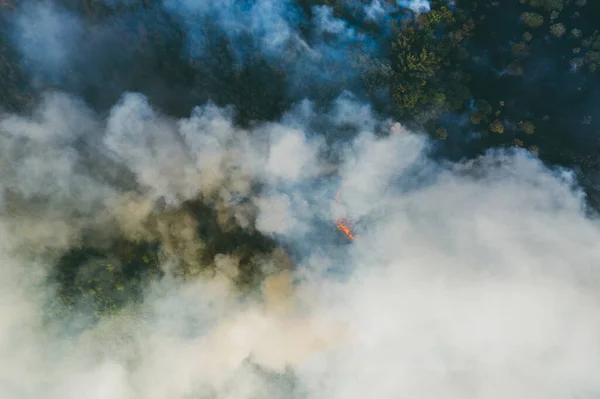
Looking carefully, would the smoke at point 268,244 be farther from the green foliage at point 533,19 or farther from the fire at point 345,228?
the green foliage at point 533,19

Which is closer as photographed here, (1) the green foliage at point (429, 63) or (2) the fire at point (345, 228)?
(1) the green foliage at point (429, 63)

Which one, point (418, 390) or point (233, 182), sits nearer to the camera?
point (233, 182)

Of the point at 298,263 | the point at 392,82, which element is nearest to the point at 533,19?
the point at 392,82

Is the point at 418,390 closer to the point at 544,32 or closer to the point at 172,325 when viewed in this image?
the point at 172,325

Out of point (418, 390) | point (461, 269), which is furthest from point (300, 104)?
point (418, 390)

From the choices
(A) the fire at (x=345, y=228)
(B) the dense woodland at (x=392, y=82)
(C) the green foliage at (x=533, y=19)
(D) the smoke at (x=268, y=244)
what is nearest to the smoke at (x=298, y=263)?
(D) the smoke at (x=268, y=244)

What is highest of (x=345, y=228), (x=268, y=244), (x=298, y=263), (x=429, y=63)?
(x=429, y=63)

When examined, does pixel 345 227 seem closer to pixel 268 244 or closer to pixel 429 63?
pixel 268 244
